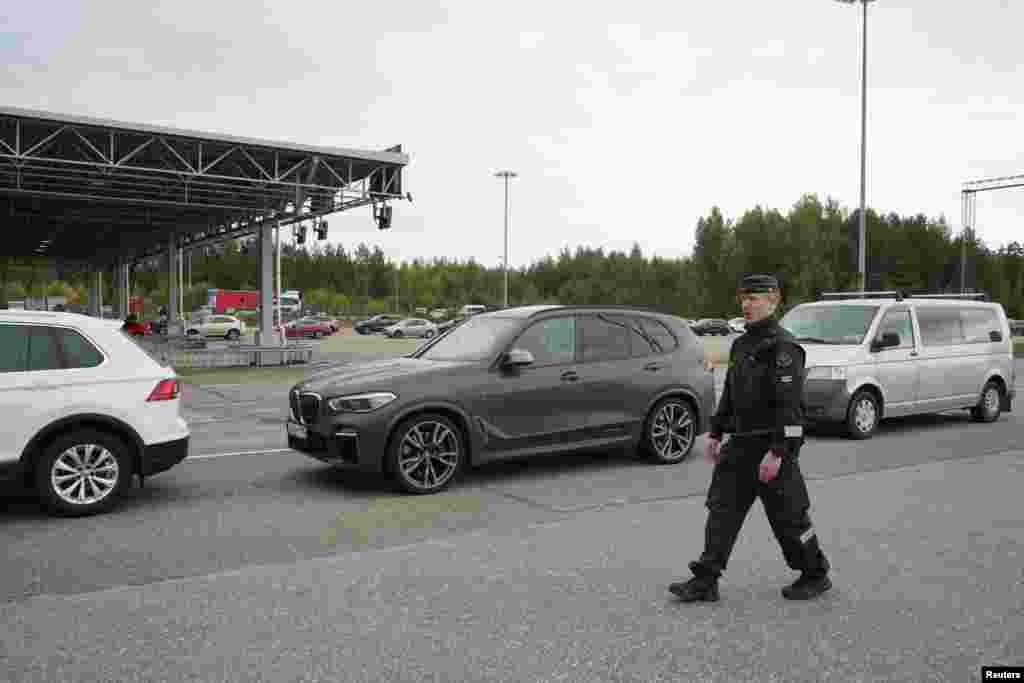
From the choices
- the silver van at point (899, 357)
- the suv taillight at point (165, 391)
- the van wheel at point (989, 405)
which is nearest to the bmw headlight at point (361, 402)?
the suv taillight at point (165, 391)

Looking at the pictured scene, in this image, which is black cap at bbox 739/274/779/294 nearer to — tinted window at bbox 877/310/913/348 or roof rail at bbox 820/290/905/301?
tinted window at bbox 877/310/913/348

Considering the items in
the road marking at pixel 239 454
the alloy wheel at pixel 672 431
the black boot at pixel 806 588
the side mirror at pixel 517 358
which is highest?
the side mirror at pixel 517 358

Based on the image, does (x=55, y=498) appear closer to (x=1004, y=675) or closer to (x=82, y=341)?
(x=82, y=341)

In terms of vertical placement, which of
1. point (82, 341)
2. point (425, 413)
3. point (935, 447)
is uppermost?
point (82, 341)

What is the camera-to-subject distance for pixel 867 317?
1143 centimetres

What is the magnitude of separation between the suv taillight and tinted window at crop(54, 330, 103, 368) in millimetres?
461

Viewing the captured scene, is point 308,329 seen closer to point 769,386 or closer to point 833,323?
point 833,323

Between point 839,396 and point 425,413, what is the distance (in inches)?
229

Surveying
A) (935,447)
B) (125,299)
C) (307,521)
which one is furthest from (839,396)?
(125,299)

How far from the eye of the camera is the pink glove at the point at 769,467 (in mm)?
4352

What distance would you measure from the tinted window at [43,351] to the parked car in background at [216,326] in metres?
51.7

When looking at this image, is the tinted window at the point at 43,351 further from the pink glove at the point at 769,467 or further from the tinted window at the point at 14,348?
the pink glove at the point at 769,467

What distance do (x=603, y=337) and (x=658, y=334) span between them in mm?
790

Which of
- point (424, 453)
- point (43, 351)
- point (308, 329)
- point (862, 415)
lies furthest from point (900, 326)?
point (308, 329)
